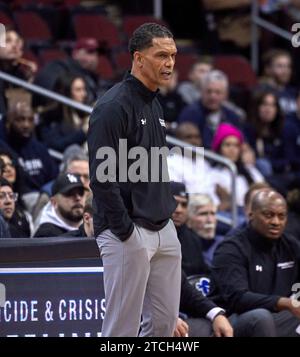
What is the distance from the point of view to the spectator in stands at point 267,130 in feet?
37.9

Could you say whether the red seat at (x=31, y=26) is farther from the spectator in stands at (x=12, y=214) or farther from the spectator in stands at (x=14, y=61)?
the spectator in stands at (x=12, y=214)

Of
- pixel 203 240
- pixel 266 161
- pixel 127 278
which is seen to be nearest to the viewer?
pixel 127 278

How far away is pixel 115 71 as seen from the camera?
12.2 meters

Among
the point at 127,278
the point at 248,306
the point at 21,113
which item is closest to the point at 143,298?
the point at 127,278

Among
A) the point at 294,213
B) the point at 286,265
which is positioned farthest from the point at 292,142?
the point at 286,265

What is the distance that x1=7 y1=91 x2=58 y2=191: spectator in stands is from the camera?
9242 mm

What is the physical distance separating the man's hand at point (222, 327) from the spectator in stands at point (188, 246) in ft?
3.67

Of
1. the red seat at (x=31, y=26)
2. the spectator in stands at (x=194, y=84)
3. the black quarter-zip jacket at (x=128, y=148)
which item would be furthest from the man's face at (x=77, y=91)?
the black quarter-zip jacket at (x=128, y=148)

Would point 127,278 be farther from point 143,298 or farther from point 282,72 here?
point 282,72

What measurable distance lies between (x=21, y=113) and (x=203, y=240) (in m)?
1.78

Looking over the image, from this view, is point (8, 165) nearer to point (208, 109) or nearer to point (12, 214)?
point (12, 214)

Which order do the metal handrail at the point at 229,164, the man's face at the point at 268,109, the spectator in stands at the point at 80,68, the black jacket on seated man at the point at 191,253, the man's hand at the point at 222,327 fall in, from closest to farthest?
the man's hand at the point at 222,327, the black jacket on seated man at the point at 191,253, the metal handrail at the point at 229,164, the spectator in stands at the point at 80,68, the man's face at the point at 268,109

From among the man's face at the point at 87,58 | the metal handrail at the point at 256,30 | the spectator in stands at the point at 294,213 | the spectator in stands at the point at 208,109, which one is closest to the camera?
the spectator in stands at the point at 294,213

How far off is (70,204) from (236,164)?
10.6ft
